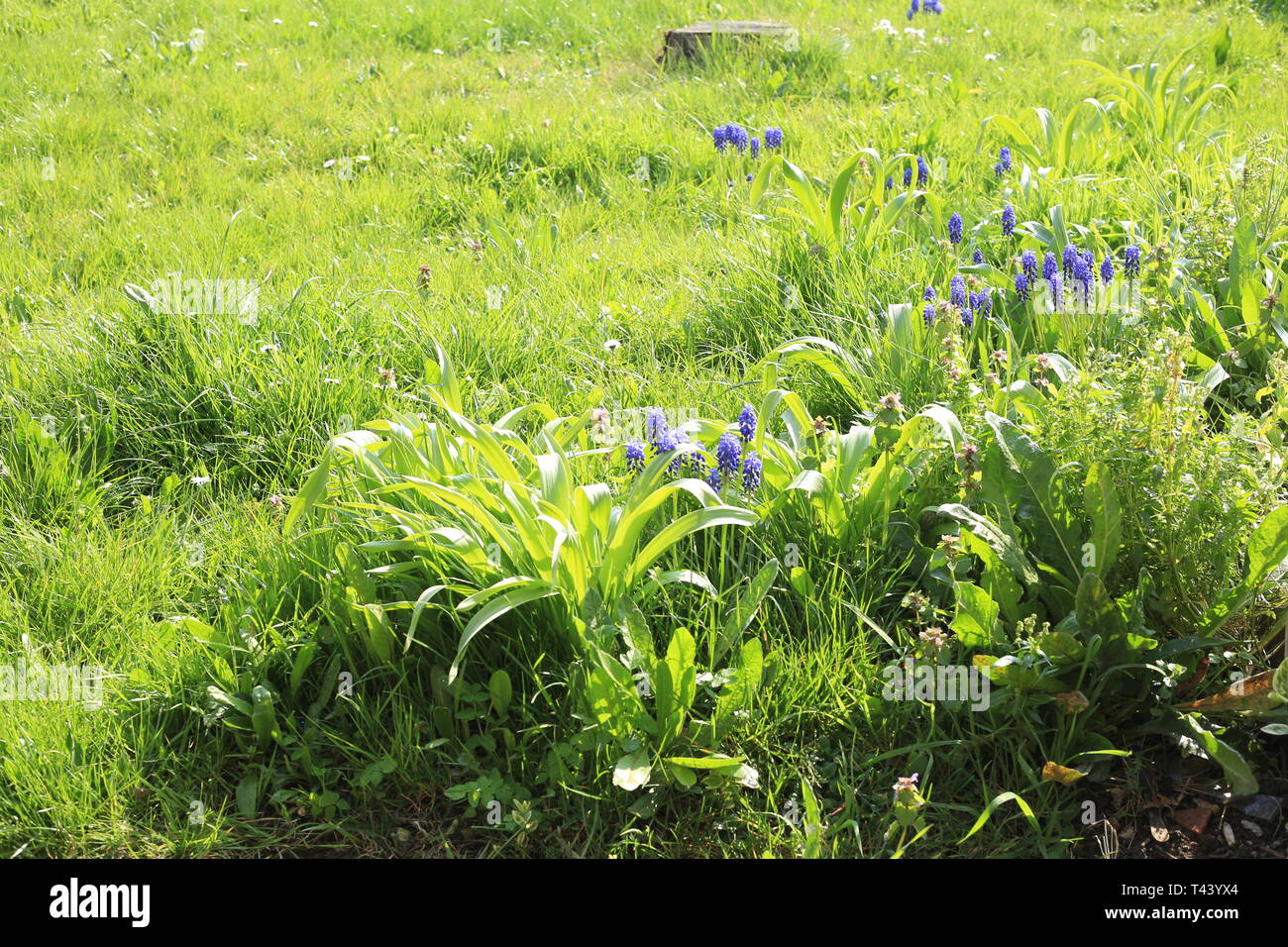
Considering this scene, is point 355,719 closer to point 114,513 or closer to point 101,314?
point 114,513

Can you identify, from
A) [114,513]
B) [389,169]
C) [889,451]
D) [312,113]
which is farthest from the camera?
[312,113]

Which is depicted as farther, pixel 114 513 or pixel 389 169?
pixel 389 169

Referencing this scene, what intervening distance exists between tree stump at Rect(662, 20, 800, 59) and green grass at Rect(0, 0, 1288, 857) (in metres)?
0.25

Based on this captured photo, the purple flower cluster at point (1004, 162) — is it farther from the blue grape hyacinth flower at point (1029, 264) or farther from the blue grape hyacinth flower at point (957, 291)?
the blue grape hyacinth flower at point (957, 291)

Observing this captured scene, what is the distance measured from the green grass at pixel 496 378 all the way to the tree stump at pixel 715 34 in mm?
254

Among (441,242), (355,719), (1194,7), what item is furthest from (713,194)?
(1194,7)

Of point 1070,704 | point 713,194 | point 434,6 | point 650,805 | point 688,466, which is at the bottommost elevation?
point 650,805

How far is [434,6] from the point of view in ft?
24.3

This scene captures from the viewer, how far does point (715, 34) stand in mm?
6582

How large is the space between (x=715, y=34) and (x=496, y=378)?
3.95m

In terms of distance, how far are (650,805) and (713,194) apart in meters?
3.30
